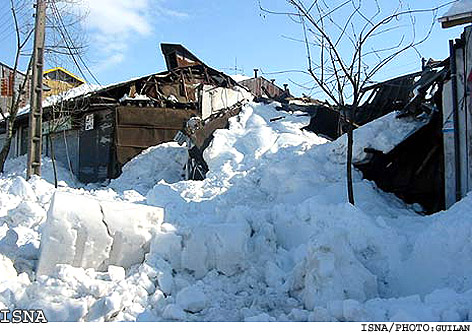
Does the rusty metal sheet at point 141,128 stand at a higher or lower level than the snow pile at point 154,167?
higher

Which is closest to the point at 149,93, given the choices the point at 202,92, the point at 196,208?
the point at 202,92

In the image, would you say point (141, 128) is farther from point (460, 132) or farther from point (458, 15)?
A: point (458, 15)

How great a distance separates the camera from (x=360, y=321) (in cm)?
423

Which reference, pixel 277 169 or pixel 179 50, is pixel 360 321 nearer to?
pixel 277 169

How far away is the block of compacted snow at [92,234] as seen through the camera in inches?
216

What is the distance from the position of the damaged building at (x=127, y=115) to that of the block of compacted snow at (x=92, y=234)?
1012 centimetres

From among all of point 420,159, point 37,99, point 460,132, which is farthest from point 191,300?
point 37,99

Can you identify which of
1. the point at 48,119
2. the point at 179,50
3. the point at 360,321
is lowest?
the point at 360,321

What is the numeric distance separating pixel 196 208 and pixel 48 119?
13.9m

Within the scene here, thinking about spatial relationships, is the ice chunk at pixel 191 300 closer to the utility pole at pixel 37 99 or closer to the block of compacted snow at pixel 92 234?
the block of compacted snow at pixel 92 234

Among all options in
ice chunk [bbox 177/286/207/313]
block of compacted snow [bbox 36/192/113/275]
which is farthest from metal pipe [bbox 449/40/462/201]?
block of compacted snow [bbox 36/192/113/275]

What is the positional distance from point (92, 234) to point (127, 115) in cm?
1169

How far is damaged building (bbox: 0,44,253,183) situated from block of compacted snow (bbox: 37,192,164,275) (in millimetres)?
10117

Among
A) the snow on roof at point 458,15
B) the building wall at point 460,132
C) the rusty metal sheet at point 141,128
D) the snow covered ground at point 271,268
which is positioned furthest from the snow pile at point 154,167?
the snow on roof at point 458,15
